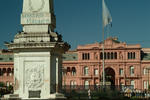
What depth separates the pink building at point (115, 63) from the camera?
9444cm

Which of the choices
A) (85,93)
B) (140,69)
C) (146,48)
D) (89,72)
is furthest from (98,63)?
(85,93)

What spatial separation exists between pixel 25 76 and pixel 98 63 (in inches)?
3109

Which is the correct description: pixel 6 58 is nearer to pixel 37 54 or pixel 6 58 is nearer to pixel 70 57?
pixel 70 57

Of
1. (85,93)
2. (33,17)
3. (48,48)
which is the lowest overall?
(85,93)

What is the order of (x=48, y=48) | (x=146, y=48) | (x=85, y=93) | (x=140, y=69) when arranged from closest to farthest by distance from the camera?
(x=48, y=48)
(x=85, y=93)
(x=140, y=69)
(x=146, y=48)

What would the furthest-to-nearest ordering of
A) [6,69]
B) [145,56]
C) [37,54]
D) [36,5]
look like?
[6,69]
[145,56]
[36,5]
[37,54]

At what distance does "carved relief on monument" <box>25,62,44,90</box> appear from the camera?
1752 centimetres

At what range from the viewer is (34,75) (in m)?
17.5

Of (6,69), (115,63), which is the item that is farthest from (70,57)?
(6,69)

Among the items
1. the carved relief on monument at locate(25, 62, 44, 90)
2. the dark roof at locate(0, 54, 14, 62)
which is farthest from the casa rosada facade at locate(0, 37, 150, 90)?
the carved relief on monument at locate(25, 62, 44, 90)

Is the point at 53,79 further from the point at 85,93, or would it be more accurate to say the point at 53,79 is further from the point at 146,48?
the point at 146,48

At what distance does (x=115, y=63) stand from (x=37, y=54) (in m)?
79.2

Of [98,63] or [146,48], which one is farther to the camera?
[146,48]

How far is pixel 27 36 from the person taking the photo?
17891 mm
